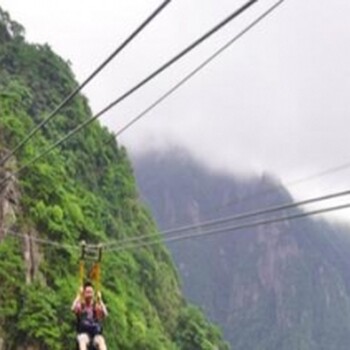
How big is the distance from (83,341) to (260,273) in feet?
550

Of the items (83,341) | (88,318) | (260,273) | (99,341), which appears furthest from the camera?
(260,273)

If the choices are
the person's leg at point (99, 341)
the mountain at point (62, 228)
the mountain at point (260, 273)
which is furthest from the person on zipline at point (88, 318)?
the mountain at point (260, 273)

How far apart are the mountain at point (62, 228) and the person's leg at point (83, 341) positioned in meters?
1.57

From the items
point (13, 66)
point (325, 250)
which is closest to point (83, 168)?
point (13, 66)

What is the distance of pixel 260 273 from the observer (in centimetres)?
17938

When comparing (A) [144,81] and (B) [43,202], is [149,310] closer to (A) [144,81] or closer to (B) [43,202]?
(B) [43,202]

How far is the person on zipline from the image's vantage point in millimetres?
13885

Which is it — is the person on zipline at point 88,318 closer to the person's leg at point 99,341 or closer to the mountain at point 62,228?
the person's leg at point 99,341

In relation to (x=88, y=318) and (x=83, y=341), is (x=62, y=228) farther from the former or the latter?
(x=83, y=341)

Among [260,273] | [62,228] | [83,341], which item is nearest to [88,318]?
[83,341]

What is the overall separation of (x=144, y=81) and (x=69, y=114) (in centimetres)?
3859

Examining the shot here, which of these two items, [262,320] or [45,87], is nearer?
[45,87]

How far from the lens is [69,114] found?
44875 millimetres

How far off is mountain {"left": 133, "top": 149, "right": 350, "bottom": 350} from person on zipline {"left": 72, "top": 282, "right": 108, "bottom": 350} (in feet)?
459
